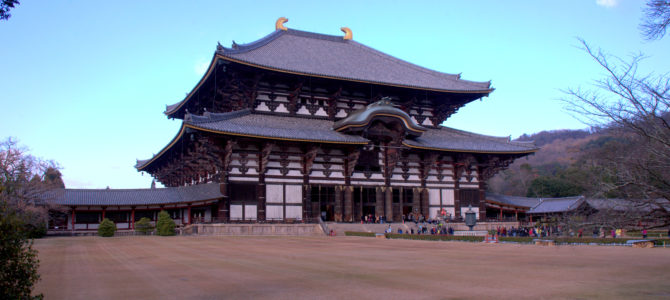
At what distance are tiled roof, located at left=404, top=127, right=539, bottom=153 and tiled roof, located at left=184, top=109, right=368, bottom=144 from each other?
6.67 meters

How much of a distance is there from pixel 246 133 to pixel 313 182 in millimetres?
7810

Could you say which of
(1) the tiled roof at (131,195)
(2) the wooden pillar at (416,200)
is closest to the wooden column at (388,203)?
(2) the wooden pillar at (416,200)

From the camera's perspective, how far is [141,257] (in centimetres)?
1919

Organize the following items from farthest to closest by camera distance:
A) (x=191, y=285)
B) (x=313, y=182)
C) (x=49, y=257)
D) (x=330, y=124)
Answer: (x=330, y=124), (x=313, y=182), (x=49, y=257), (x=191, y=285)

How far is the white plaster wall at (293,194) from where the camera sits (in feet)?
128

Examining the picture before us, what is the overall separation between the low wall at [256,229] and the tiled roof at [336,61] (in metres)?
12.0

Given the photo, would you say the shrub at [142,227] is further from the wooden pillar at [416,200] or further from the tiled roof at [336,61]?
the wooden pillar at [416,200]

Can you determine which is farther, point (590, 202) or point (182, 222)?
point (182, 222)

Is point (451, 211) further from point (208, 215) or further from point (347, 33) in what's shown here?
point (347, 33)

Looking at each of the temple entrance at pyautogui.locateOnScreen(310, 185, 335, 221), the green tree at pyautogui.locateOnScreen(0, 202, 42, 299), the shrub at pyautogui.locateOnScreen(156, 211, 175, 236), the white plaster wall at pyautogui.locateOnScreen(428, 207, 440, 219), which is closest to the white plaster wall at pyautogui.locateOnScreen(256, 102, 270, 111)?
the temple entrance at pyautogui.locateOnScreen(310, 185, 335, 221)

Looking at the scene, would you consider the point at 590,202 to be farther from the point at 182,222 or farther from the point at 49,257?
the point at 182,222

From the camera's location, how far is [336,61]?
1886 inches

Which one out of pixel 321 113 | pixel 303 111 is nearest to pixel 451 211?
pixel 321 113

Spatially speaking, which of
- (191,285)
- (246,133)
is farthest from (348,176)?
(191,285)
